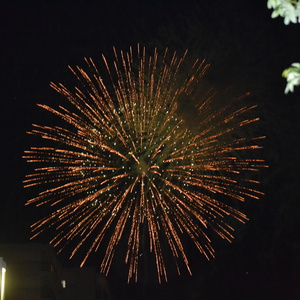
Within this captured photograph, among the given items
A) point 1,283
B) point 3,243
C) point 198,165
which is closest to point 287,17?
point 198,165

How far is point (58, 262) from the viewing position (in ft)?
236

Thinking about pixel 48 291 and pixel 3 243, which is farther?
pixel 48 291

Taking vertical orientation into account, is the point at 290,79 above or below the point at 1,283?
below

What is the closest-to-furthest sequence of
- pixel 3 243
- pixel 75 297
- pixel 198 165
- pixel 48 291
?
pixel 198 165 < pixel 3 243 < pixel 48 291 < pixel 75 297

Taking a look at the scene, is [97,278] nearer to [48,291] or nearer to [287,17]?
[48,291]

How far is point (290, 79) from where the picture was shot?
8.41 m

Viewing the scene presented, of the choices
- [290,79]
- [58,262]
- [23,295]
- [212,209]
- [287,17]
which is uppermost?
[58,262]

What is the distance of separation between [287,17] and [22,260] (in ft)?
171

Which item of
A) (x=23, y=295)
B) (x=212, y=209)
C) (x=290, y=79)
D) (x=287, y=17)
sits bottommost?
(x=290, y=79)

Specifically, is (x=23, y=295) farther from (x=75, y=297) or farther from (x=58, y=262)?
(x=75, y=297)

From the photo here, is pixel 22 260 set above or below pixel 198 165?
above

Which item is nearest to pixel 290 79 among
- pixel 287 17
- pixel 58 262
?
pixel 287 17

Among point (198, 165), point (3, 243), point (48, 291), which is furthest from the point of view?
point (48, 291)

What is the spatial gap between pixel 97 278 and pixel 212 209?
67.9 metres
